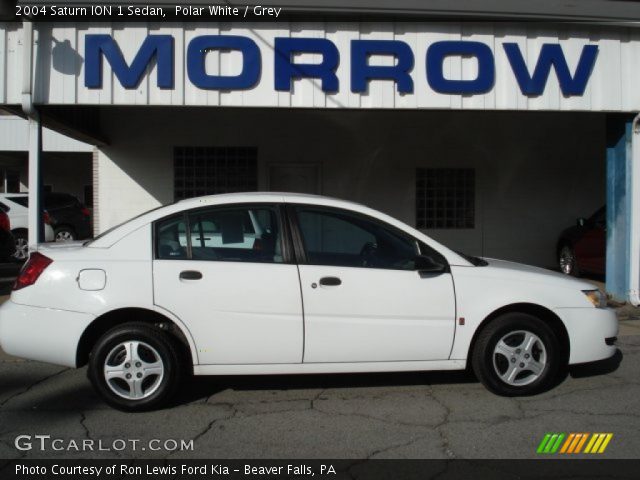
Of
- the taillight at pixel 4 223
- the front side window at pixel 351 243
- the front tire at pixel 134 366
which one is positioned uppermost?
the taillight at pixel 4 223

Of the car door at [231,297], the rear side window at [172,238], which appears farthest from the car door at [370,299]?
the rear side window at [172,238]

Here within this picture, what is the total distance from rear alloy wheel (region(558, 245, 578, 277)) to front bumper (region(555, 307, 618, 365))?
6387 millimetres

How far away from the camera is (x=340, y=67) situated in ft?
25.5

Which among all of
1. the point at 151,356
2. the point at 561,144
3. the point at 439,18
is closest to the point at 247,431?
the point at 151,356

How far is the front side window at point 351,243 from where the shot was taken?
4871 millimetres

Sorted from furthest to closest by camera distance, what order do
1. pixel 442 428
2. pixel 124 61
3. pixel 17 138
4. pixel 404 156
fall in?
pixel 17 138 < pixel 404 156 < pixel 124 61 < pixel 442 428

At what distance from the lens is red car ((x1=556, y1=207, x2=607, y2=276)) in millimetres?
10656

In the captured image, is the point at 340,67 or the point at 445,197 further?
the point at 445,197

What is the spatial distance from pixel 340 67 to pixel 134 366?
4.66 m

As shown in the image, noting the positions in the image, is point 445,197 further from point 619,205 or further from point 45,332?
point 45,332

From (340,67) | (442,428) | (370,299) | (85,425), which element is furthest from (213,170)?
(442,428)

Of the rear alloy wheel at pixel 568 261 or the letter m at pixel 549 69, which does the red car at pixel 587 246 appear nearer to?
the rear alloy wheel at pixel 568 261

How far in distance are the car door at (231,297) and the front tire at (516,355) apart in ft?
4.72

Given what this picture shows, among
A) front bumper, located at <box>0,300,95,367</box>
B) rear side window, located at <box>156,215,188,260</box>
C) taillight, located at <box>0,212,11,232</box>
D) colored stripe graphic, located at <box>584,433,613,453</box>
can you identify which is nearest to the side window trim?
rear side window, located at <box>156,215,188,260</box>
